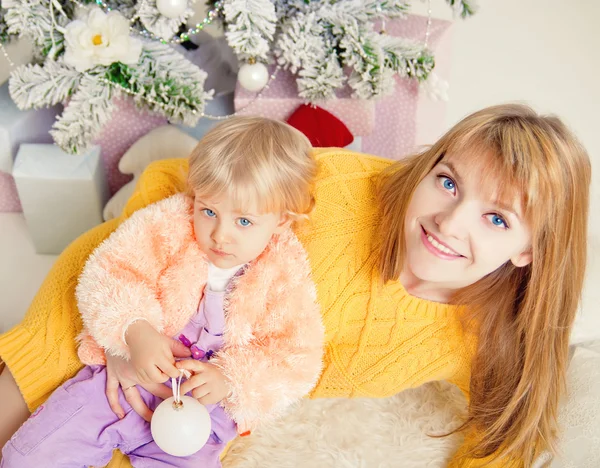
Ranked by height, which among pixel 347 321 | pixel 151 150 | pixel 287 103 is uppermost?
pixel 287 103

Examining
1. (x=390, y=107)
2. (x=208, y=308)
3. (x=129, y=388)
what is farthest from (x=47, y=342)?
(x=390, y=107)

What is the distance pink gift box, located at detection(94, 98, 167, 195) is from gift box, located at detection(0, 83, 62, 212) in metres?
0.16

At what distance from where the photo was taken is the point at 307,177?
1036 millimetres

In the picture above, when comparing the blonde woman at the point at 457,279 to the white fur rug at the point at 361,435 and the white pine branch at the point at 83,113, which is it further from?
the white pine branch at the point at 83,113

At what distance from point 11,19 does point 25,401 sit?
755 millimetres

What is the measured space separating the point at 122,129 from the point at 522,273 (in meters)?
1.03

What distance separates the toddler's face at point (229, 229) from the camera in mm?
963

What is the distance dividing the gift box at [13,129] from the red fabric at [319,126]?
673 millimetres

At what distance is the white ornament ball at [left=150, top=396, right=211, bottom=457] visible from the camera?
92 centimetres

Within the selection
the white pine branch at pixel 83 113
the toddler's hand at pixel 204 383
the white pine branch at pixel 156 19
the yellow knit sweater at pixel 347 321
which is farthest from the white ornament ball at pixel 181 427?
the white pine branch at pixel 156 19

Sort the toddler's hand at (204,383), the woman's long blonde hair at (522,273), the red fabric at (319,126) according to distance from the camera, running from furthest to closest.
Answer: the red fabric at (319,126) → the toddler's hand at (204,383) → the woman's long blonde hair at (522,273)

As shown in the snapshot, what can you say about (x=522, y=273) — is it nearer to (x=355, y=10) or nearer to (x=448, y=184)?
(x=448, y=184)

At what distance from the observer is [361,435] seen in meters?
1.26

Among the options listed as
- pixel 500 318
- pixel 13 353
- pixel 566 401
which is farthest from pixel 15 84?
pixel 566 401
